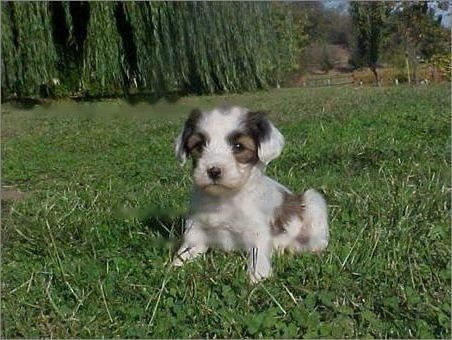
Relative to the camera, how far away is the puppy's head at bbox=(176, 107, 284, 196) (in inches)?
130

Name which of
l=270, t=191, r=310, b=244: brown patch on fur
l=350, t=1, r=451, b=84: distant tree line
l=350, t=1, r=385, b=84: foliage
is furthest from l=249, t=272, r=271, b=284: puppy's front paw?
l=350, t=1, r=385, b=84: foliage

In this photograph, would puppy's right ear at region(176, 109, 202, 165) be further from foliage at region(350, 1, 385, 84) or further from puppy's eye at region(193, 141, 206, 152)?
foliage at region(350, 1, 385, 84)

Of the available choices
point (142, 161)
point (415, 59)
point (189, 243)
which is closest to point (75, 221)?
point (189, 243)

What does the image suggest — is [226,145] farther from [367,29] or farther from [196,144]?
[367,29]

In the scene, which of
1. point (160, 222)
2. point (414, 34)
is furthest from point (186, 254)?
point (414, 34)

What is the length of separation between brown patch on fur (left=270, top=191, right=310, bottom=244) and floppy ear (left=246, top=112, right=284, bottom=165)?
37cm

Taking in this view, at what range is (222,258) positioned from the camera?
3.62m

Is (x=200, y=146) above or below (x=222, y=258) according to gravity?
above

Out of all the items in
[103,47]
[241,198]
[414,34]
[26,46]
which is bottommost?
[241,198]

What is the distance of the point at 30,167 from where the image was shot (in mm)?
7777

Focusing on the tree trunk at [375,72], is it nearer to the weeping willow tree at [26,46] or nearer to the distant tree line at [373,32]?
the distant tree line at [373,32]

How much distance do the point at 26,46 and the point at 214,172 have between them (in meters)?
9.93

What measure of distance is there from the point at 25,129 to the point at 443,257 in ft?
30.0

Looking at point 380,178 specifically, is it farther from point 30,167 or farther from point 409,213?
point 30,167
